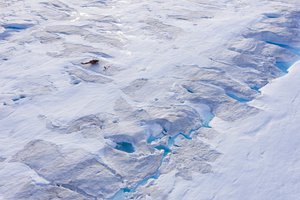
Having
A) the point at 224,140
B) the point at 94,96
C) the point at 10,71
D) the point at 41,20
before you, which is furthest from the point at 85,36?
the point at 224,140

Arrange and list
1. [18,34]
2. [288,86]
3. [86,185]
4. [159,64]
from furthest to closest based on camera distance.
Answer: [18,34] < [159,64] < [288,86] < [86,185]

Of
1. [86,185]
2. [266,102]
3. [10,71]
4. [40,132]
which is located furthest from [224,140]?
[10,71]

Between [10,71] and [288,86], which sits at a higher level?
[288,86]

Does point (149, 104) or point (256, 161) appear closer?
point (256, 161)

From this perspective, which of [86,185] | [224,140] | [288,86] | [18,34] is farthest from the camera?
[18,34]

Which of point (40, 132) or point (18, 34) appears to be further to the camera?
point (18, 34)

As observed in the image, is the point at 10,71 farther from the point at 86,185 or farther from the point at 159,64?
the point at 86,185
